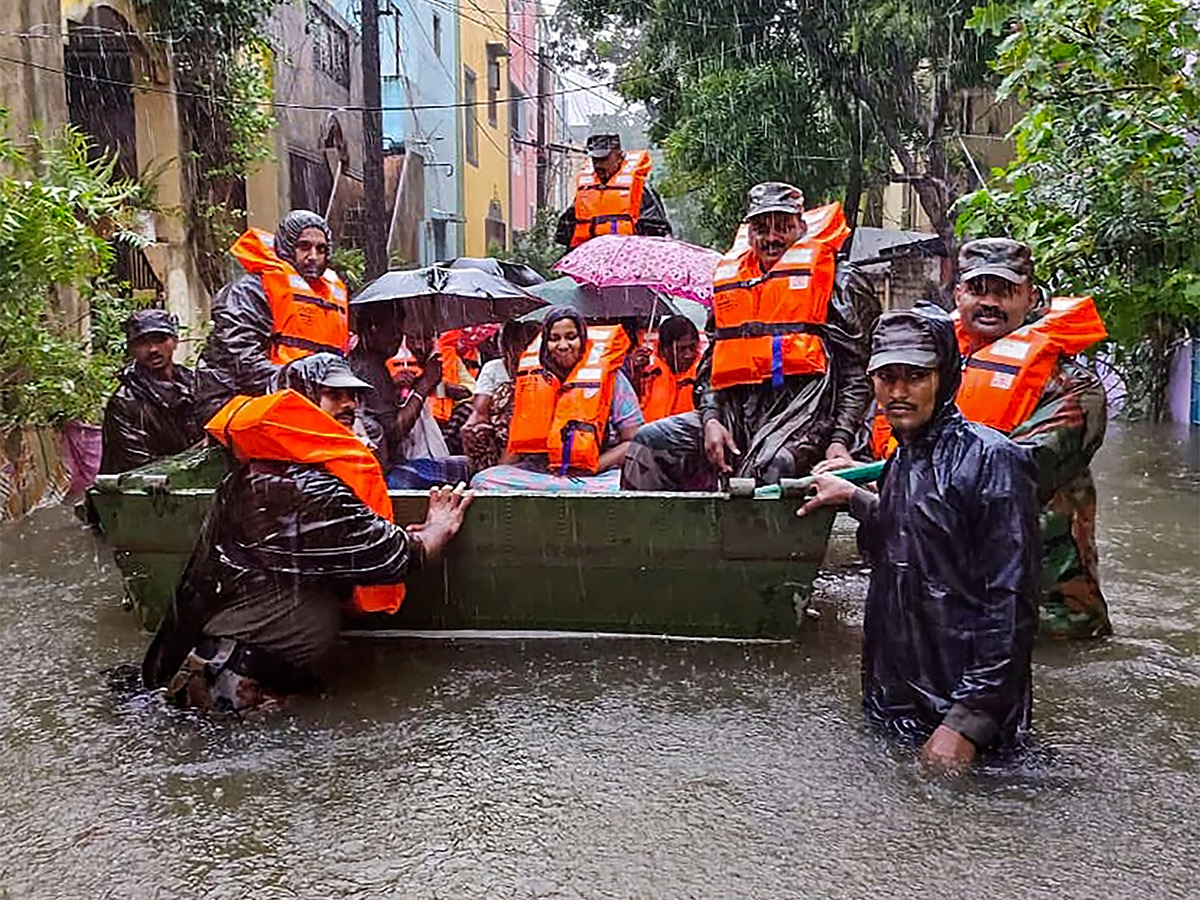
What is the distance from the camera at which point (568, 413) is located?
658cm

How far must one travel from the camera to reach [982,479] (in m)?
3.88

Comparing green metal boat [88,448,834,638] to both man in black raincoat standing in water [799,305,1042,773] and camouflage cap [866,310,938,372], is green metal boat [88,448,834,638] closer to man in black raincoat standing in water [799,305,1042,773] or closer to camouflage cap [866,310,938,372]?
man in black raincoat standing in water [799,305,1042,773]

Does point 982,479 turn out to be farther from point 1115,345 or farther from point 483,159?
point 483,159

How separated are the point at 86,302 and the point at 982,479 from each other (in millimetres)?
7978

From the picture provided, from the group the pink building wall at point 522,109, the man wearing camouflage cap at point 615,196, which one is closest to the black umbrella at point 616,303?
the man wearing camouflage cap at point 615,196

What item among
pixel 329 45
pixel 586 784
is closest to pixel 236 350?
pixel 586 784

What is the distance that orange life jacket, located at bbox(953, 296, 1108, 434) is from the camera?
4840mm

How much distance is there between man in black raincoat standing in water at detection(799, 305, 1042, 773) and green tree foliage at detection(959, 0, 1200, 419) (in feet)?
16.1

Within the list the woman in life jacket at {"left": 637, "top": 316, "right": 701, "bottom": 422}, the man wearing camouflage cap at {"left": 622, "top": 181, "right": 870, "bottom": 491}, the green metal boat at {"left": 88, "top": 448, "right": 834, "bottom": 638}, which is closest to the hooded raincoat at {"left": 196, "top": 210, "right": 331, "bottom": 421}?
the green metal boat at {"left": 88, "top": 448, "right": 834, "bottom": 638}

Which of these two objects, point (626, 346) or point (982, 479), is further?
point (626, 346)

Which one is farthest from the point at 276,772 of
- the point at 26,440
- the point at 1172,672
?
the point at 26,440

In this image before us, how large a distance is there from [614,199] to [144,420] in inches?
189

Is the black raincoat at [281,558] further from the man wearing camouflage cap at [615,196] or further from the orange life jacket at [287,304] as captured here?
the man wearing camouflage cap at [615,196]

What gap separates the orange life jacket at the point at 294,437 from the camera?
14.3ft
